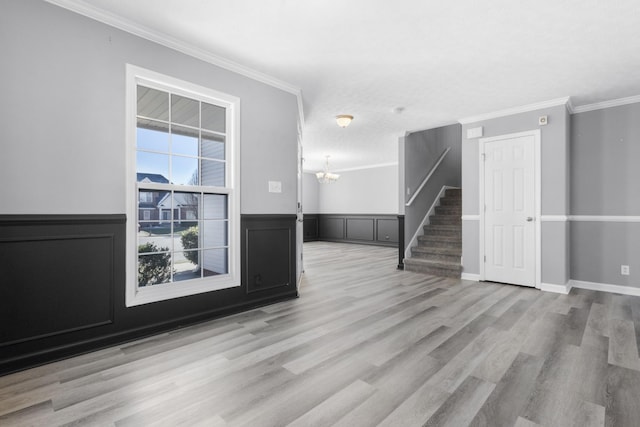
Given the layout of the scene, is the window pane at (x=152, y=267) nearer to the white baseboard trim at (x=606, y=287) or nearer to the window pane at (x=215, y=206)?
the window pane at (x=215, y=206)

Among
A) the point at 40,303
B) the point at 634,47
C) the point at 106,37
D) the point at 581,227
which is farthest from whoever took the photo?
the point at 581,227

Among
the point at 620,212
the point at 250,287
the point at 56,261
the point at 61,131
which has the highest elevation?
the point at 61,131

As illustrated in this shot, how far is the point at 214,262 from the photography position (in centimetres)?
312

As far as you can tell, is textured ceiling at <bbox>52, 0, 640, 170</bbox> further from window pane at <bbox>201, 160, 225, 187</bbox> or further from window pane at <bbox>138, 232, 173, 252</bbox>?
window pane at <bbox>138, 232, 173, 252</bbox>

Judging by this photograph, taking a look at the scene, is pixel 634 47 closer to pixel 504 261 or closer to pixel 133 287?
pixel 504 261

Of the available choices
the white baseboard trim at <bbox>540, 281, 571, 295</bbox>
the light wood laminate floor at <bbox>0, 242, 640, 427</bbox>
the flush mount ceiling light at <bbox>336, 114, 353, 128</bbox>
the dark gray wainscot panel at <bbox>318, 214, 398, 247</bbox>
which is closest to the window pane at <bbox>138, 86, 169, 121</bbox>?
the light wood laminate floor at <bbox>0, 242, 640, 427</bbox>

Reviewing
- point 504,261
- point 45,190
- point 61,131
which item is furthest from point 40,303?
point 504,261

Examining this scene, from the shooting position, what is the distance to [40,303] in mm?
2115

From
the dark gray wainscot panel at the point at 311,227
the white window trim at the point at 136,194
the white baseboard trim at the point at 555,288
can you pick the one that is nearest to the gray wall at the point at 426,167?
the white baseboard trim at the point at 555,288

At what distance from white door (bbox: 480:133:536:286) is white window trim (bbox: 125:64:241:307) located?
368 centimetres

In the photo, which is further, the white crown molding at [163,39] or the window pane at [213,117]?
the window pane at [213,117]

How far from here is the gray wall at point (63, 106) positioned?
2031 millimetres

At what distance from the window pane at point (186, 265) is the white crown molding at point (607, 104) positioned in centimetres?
533

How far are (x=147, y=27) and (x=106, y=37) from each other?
12.7 inches
